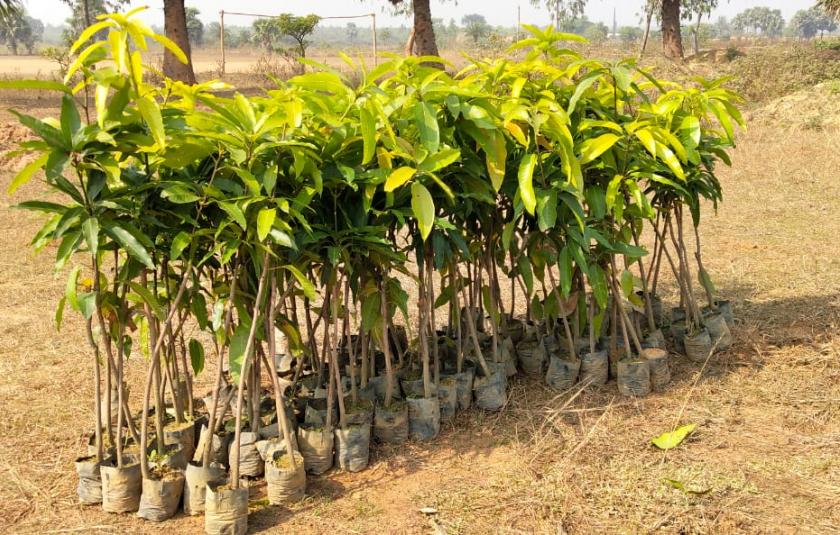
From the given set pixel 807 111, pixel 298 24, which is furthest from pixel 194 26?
pixel 807 111

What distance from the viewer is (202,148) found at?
229 centimetres

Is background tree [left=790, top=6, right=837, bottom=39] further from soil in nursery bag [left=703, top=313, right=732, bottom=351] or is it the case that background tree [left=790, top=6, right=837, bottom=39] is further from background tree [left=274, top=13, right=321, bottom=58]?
soil in nursery bag [left=703, top=313, right=732, bottom=351]

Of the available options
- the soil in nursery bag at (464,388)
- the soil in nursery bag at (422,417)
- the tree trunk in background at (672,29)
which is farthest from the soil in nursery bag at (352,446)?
the tree trunk in background at (672,29)

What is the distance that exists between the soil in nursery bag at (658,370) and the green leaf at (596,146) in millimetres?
916

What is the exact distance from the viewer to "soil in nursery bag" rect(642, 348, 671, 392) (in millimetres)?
3236

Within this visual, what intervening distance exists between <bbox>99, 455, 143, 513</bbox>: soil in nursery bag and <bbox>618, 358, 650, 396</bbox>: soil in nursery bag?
186 cm

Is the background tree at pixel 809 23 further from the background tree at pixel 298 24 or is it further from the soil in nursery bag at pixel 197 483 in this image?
the soil in nursery bag at pixel 197 483

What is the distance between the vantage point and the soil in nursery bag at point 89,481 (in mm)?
2523

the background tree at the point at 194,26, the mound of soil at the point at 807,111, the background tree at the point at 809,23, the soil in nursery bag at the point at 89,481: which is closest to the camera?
the soil in nursery bag at the point at 89,481

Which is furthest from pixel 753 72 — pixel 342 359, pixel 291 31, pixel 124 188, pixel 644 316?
pixel 124 188

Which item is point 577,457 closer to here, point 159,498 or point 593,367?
point 593,367

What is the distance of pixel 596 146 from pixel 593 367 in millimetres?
958

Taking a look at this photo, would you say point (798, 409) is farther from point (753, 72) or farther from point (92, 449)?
point (753, 72)

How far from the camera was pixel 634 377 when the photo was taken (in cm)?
317
